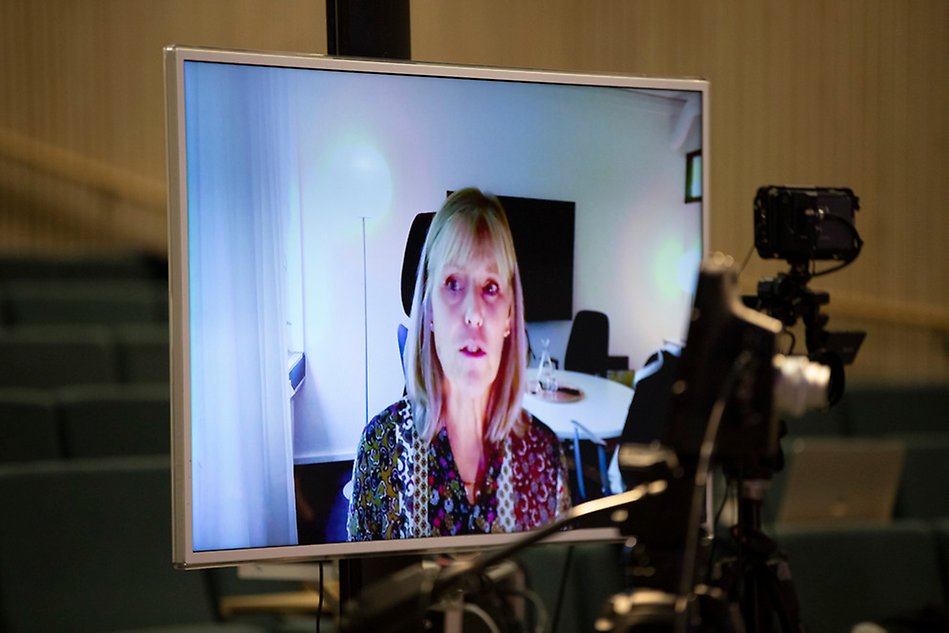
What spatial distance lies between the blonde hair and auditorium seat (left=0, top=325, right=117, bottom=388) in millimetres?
2249

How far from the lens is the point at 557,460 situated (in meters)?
1.76

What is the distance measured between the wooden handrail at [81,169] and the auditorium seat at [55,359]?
1.64 metres

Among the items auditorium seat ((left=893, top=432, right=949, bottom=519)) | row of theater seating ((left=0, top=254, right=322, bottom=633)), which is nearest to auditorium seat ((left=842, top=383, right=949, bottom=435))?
auditorium seat ((left=893, top=432, right=949, bottom=519))

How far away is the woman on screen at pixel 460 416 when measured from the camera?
1.66m

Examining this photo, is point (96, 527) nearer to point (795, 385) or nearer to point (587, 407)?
point (587, 407)

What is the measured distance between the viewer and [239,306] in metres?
1.57

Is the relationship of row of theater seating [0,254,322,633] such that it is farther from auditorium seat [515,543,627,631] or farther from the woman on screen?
the woman on screen

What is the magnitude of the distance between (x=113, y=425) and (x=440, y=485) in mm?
1572

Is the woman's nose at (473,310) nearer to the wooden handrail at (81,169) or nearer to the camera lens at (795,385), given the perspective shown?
the camera lens at (795,385)

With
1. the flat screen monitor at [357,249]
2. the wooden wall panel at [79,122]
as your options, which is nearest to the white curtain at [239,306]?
the flat screen monitor at [357,249]

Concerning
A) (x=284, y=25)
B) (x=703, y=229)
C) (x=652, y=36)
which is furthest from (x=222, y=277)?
(x=652, y=36)

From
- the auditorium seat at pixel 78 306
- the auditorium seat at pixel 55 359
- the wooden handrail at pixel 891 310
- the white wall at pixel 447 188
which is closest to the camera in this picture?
the white wall at pixel 447 188

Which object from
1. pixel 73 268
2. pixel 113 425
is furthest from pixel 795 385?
pixel 73 268

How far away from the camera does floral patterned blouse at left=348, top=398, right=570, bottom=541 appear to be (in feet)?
5.42
